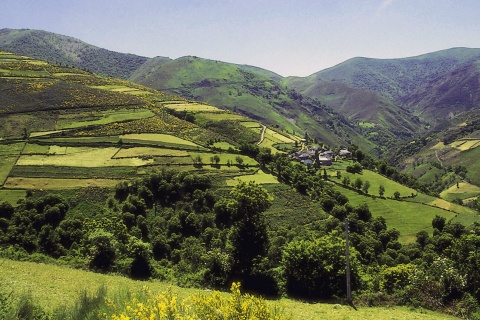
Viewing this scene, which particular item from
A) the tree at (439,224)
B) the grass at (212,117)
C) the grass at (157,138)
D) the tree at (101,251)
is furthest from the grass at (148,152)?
the tree at (439,224)

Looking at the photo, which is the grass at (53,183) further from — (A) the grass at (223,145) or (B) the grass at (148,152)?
(A) the grass at (223,145)

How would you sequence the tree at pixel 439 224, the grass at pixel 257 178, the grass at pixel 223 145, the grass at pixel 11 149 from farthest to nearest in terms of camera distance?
the grass at pixel 223 145 < the grass at pixel 257 178 < the grass at pixel 11 149 < the tree at pixel 439 224

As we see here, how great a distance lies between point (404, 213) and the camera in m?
99.6

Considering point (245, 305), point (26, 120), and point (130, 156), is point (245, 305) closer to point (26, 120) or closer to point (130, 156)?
point (130, 156)

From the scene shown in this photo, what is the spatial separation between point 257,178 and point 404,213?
4246 cm

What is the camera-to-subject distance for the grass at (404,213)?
9050 cm

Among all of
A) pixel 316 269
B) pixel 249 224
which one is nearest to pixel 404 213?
pixel 249 224

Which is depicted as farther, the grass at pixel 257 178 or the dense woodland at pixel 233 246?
the grass at pixel 257 178

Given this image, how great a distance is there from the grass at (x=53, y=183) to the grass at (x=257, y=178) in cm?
2901

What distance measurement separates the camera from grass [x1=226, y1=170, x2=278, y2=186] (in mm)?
93062

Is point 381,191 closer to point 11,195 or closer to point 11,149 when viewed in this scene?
point 11,195

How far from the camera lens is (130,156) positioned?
9819 centimetres

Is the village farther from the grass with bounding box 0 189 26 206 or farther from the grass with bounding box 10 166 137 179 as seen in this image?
the grass with bounding box 0 189 26 206

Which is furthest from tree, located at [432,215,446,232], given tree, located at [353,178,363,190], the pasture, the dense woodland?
the pasture
